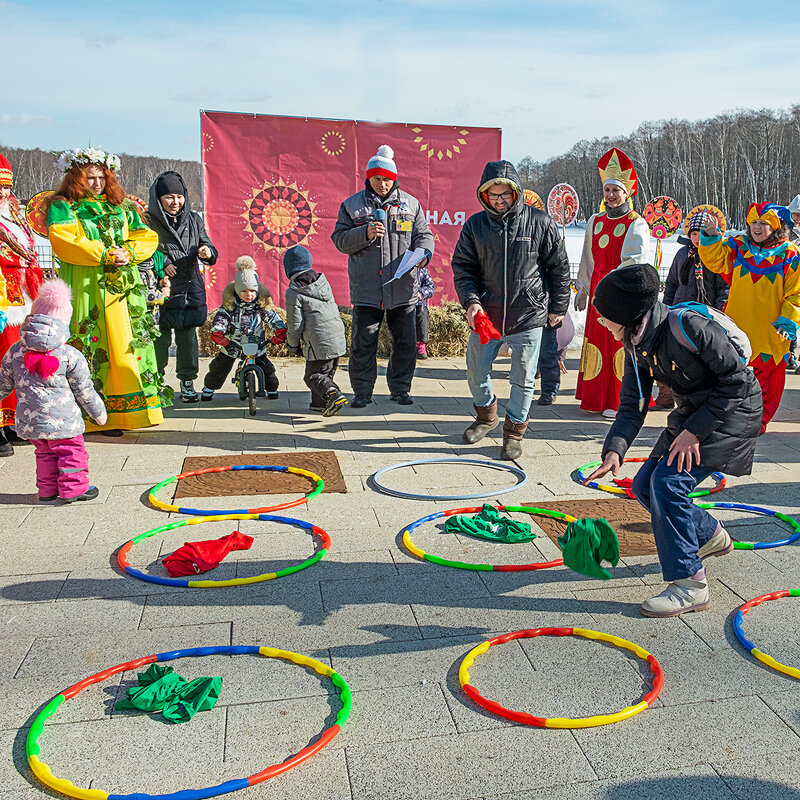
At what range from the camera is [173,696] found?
317 cm

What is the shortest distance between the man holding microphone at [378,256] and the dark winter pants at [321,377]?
41 cm

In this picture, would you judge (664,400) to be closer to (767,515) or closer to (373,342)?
(373,342)

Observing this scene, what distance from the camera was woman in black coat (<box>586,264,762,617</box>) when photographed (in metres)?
3.77

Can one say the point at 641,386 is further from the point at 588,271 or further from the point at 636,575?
the point at 588,271

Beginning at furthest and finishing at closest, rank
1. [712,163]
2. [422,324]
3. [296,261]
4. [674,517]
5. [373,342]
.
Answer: [712,163], [422,324], [373,342], [296,261], [674,517]

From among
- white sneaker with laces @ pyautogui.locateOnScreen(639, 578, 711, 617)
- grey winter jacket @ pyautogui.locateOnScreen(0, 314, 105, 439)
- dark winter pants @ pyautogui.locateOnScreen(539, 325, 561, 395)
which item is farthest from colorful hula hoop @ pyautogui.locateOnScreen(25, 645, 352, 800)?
dark winter pants @ pyautogui.locateOnScreen(539, 325, 561, 395)

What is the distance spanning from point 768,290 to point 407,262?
3.32 meters

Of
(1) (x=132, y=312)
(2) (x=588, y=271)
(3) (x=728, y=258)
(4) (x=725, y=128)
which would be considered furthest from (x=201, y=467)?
(4) (x=725, y=128)

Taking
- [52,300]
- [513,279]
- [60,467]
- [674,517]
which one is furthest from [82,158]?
[674,517]

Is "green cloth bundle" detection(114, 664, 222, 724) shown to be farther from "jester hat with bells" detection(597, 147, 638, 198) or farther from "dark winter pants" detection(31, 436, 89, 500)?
"jester hat with bells" detection(597, 147, 638, 198)

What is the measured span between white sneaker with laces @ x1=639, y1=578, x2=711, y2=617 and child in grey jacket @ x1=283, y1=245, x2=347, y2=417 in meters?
4.38

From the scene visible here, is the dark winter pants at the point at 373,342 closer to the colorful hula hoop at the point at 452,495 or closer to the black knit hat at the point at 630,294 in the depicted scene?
the colorful hula hoop at the point at 452,495

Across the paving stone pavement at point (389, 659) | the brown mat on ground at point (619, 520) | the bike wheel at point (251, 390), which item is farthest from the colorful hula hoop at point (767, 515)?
the bike wheel at point (251, 390)

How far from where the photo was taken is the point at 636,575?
173 inches
